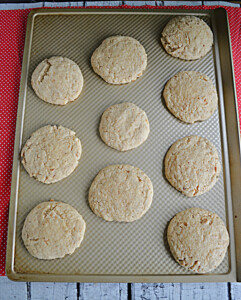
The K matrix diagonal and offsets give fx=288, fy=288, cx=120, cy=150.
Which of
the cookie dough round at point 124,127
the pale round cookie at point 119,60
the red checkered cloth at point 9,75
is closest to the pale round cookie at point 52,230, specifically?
the red checkered cloth at point 9,75

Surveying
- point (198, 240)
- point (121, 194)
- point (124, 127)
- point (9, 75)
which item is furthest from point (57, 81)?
point (198, 240)

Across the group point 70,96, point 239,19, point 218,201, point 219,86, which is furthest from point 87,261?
point 239,19

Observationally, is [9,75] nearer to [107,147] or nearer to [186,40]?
[107,147]

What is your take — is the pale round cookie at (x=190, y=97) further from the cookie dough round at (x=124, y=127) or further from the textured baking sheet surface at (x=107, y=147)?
the cookie dough round at (x=124, y=127)

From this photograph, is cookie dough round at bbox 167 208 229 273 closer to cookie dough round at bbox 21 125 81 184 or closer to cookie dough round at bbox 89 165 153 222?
cookie dough round at bbox 89 165 153 222

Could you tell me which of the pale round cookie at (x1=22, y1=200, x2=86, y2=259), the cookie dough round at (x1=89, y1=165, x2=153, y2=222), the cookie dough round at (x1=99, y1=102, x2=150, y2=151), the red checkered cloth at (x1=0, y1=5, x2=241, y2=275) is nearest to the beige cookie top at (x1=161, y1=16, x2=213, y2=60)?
the red checkered cloth at (x1=0, y1=5, x2=241, y2=275)

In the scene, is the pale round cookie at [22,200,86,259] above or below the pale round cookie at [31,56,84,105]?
below
